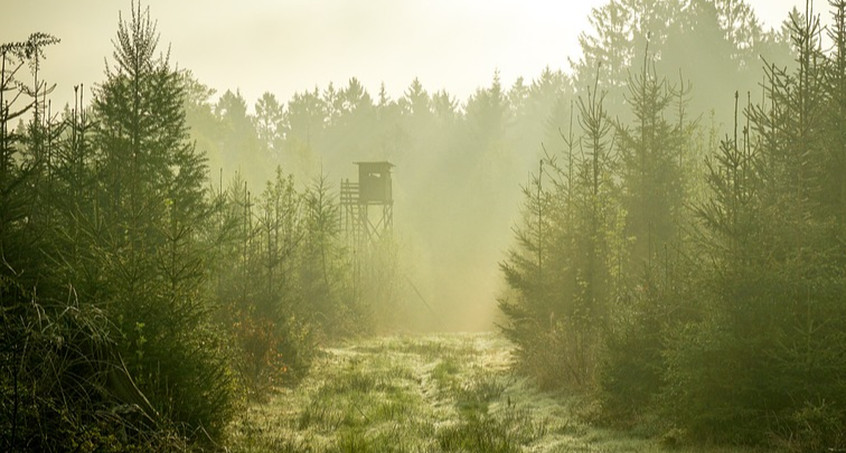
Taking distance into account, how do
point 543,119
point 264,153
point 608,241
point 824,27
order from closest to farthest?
point 824,27
point 608,241
point 543,119
point 264,153

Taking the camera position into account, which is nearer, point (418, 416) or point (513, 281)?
point (418, 416)

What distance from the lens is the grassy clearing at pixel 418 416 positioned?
35.5 feet

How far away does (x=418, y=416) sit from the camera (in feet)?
44.2

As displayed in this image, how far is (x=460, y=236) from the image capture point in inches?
2894

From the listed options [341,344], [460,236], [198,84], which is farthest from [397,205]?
[341,344]

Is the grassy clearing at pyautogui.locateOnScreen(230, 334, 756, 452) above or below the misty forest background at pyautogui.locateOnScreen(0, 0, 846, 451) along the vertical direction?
below

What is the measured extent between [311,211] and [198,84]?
189 feet

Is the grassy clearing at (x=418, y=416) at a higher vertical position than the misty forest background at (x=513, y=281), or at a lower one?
lower

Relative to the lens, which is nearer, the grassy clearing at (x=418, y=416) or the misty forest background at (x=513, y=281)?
the misty forest background at (x=513, y=281)

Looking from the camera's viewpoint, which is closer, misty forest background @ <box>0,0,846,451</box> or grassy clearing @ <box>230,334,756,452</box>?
misty forest background @ <box>0,0,846,451</box>

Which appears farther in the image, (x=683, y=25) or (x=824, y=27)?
(x=683, y=25)

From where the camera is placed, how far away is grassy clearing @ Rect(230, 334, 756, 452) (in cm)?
1082

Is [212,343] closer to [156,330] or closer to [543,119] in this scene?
[156,330]

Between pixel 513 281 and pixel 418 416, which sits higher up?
pixel 513 281
